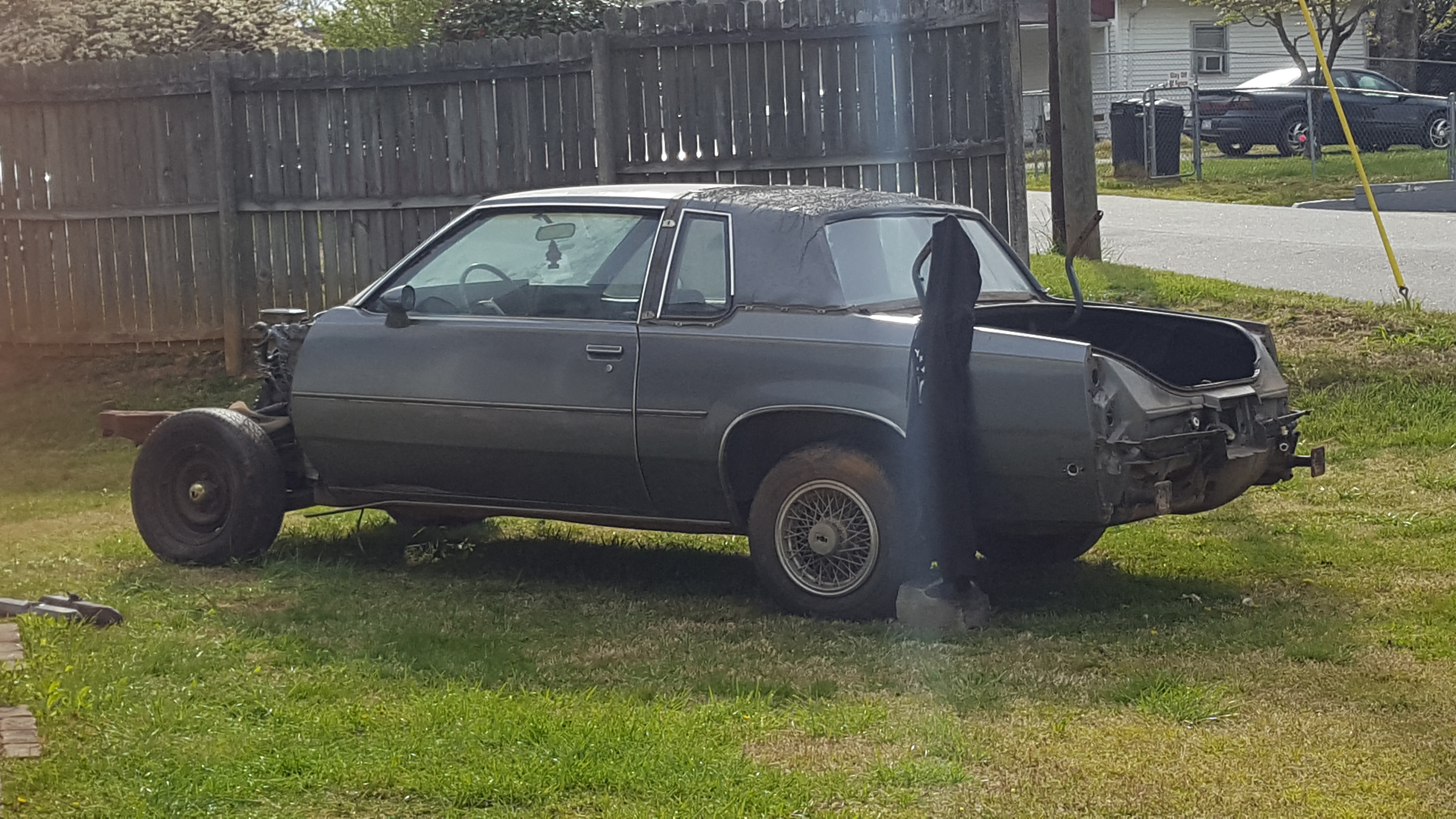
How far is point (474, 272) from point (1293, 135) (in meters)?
22.4

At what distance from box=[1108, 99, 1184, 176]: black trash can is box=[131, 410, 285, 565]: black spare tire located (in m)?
19.2

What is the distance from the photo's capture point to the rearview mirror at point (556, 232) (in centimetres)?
699

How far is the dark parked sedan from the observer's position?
26844 millimetres

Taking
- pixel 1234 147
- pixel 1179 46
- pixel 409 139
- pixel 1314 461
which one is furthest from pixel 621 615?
pixel 1179 46

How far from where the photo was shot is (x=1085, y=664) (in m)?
5.59

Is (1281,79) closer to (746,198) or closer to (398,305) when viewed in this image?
(746,198)

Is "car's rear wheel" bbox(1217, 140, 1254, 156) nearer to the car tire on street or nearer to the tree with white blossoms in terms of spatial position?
the tree with white blossoms

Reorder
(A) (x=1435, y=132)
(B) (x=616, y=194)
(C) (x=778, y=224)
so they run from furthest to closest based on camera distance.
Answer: (A) (x=1435, y=132) < (B) (x=616, y=194) < (C) (x=778, y=224)

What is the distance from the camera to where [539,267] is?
23.0 feet

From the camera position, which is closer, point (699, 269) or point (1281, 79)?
point (699, 269)

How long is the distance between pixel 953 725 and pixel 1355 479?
14.7 ft

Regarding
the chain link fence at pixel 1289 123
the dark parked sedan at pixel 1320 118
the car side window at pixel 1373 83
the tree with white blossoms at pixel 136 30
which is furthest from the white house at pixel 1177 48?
the tree with white blossoms at pixel 136 30

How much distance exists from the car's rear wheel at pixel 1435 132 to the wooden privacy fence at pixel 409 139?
18.6 metres

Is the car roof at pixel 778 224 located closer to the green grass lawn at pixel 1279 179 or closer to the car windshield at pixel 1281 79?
the green grass lawn at pixel 1279 179
